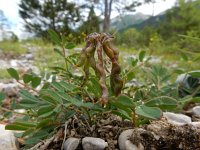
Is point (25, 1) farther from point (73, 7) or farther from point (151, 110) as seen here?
point (151, 110)

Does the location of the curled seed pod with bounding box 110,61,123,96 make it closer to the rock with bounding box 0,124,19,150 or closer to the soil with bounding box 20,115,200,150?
the soil with bounding box 20,115,200,150

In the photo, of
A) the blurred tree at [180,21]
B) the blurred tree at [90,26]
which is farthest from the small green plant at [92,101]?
the blurred tree at [180,21]

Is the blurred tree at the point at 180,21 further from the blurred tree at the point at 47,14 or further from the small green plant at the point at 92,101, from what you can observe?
the small green plant at the point at 92,101

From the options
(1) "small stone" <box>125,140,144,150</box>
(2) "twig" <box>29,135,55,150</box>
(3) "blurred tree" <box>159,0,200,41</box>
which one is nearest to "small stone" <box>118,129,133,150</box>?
(1) "small stone" <box>125,140,144,150</box>

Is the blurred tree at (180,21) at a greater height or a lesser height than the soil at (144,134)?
lesser

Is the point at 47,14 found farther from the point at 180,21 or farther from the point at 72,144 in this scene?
the point at 72,144

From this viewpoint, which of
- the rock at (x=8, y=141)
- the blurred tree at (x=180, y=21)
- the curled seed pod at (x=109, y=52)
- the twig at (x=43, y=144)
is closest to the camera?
the curled seed pod at (x=109, y=52)

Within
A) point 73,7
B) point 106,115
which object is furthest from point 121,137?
point 73,7
